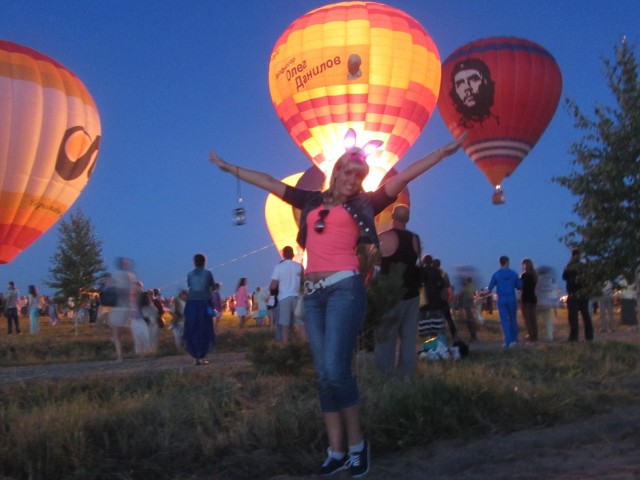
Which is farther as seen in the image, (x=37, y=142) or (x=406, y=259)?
(x=37, y=142)

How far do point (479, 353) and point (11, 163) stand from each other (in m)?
16.4

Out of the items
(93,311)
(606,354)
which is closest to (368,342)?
(606,354)

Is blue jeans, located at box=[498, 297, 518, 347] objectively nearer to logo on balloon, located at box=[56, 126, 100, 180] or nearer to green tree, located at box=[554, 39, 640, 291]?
green tree, located at box=[554, 39, 640, 291]

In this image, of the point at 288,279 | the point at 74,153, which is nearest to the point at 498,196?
the point at 74,153

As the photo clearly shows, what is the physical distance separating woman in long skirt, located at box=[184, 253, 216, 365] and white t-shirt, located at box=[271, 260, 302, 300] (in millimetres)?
A: 1011

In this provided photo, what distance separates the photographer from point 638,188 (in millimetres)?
9664

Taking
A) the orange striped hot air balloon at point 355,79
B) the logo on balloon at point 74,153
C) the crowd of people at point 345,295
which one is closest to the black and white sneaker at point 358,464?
the crowd of people at point 345,295

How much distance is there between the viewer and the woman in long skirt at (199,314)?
39.5 feet

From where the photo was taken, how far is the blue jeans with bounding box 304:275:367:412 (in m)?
4.82

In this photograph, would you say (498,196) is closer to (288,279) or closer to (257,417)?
(288,279)

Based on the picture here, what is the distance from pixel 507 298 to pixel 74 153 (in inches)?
599

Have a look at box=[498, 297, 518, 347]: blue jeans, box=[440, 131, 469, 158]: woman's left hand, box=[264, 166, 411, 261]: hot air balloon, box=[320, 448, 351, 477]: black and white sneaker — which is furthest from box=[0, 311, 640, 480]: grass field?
box=[264, 166, 411, 261]: hot air balloon

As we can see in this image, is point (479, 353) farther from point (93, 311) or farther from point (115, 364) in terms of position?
point (93, 311)

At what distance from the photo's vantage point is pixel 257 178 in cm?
531
